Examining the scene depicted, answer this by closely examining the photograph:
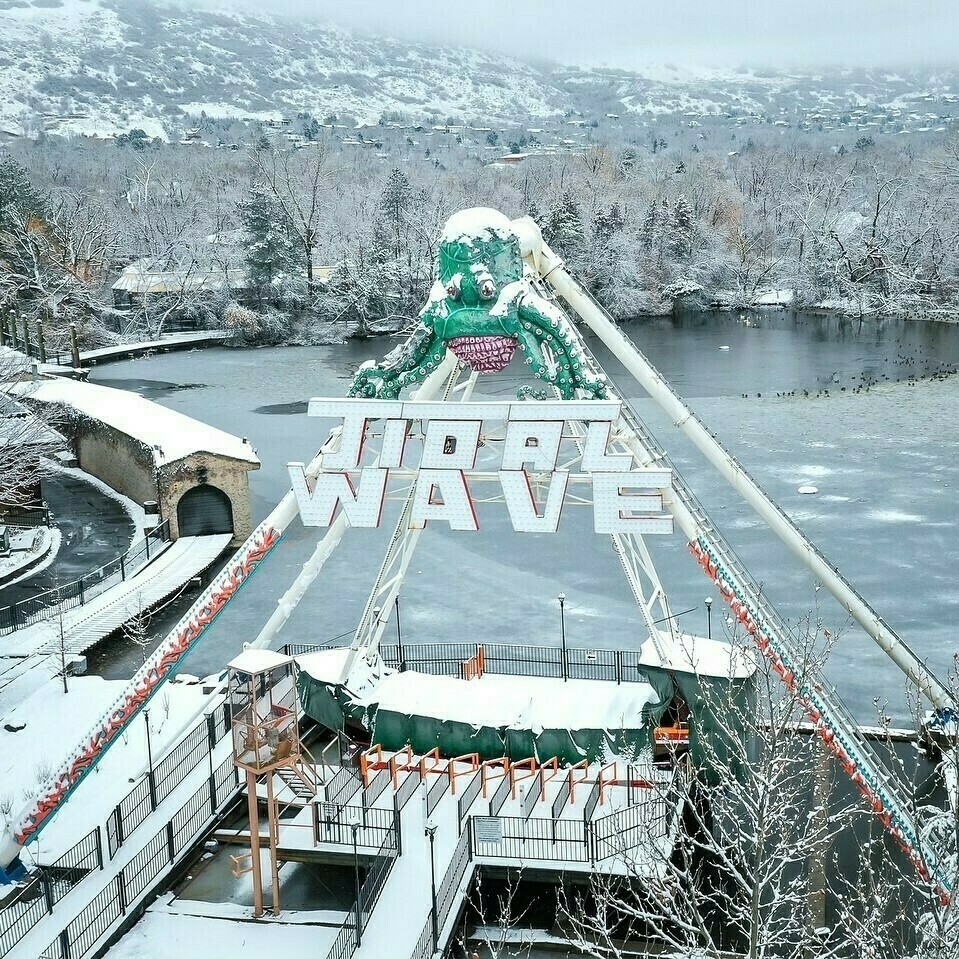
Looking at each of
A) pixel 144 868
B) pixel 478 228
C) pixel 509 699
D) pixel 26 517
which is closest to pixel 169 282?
pixel 26 517

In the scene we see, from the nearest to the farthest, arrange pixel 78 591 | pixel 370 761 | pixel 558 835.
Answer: pixel 558 835, pixel 370 761, pixel 78 591

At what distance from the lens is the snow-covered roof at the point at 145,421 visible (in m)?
43.6

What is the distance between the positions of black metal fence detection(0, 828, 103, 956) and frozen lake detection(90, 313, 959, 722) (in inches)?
407

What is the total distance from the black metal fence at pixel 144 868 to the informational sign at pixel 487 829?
16.7 ft

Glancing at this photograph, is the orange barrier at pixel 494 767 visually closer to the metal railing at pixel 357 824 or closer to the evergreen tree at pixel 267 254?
the metal railing at pixel 357 824

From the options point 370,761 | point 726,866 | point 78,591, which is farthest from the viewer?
point 78,591

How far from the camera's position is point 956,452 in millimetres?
52969

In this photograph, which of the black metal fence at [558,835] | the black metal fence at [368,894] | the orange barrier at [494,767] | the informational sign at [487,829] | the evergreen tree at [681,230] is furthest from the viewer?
the evergreen tree at [681,230]

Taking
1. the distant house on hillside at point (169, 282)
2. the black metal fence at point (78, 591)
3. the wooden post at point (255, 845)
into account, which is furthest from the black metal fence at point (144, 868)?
the distant house on hillside at point (169, 282)

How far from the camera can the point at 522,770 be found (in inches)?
870

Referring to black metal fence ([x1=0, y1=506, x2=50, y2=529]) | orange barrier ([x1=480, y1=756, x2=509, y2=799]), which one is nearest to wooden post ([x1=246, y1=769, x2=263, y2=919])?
orange barrier ([x1=480, y1=756, x2=509, y2=799])

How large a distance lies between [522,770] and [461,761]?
1.19 metres

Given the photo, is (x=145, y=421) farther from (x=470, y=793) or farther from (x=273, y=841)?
(x=273, y=841)

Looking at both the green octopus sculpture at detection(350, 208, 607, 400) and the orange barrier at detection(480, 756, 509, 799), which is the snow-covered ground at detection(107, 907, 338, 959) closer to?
the orange barrier at detection(480, 756, 509, 799)
